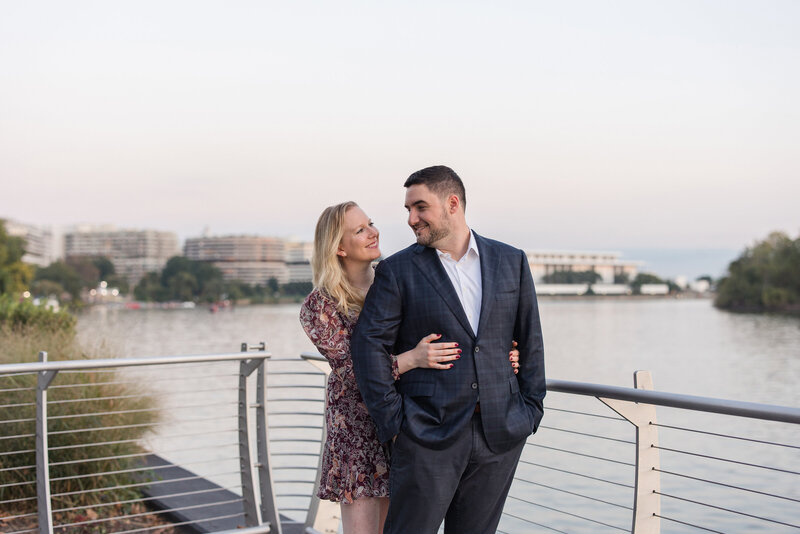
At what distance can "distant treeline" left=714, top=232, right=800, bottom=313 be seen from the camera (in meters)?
65.3

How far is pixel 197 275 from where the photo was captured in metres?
93.4

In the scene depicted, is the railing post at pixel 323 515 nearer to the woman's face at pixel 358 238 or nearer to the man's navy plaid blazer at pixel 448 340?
the woman's face at pixel 358 238

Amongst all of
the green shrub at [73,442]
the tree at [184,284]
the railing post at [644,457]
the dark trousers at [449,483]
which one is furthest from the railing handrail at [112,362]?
the tree at [184,284]

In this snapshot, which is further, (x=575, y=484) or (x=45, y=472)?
(x=575, y=484)

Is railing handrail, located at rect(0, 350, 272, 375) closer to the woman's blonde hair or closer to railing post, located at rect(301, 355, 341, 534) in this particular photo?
railing post, located at rect(301, 355, 341, 534)

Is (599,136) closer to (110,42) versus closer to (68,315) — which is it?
(110,42)

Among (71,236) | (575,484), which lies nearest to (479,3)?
(575,484)

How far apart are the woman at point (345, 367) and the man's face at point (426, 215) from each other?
1.05 ft

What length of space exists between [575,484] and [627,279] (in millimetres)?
73930

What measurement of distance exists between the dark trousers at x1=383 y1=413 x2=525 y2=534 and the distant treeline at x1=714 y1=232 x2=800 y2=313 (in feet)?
225

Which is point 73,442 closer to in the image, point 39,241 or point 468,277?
point 468,277

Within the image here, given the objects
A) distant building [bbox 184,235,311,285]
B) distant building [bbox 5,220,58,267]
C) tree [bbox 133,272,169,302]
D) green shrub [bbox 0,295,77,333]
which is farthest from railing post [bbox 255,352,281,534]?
distant building [bbox 5,220,58,267]

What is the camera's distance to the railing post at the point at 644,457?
107 inches

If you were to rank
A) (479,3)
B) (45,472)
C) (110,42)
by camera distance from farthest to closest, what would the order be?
(110,42), (479,3), (45,472)
